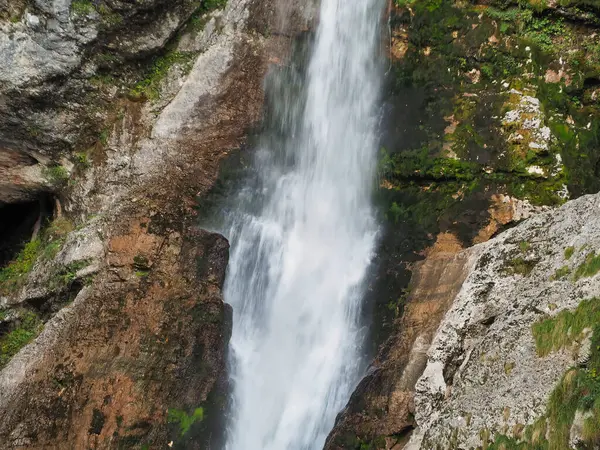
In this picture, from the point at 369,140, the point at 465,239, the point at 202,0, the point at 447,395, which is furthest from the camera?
the point at 202,0

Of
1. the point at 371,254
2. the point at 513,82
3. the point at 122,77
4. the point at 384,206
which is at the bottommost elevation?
the point at 371,254

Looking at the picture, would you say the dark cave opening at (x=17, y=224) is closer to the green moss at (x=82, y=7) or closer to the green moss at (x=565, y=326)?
the green moss at (x=82, y=7)

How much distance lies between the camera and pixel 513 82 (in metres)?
12.8

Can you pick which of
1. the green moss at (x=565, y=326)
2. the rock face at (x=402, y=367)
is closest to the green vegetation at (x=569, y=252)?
the green moss at (x=565, y=326)

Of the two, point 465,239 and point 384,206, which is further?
point 384,206

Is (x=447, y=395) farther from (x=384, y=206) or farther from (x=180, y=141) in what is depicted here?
(x=180, y=141)

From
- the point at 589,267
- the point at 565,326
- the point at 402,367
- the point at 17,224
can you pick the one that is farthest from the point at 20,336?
the point at 589,267

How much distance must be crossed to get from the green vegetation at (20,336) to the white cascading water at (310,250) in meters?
4.00

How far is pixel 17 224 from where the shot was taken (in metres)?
16.4

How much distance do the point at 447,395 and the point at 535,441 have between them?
2.63m

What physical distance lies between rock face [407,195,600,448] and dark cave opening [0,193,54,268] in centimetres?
1051

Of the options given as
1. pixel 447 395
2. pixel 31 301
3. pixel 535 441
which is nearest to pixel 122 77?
pixel 31 301

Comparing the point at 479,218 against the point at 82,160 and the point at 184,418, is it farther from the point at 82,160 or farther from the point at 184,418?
the point at 82,160

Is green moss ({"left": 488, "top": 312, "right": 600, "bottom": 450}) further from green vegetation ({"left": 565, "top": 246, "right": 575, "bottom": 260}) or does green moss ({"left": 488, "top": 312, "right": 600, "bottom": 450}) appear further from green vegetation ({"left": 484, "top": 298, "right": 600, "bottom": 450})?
green vegetation ({"left": 565, "top": 246, "right": 575, "bottom": 260})
